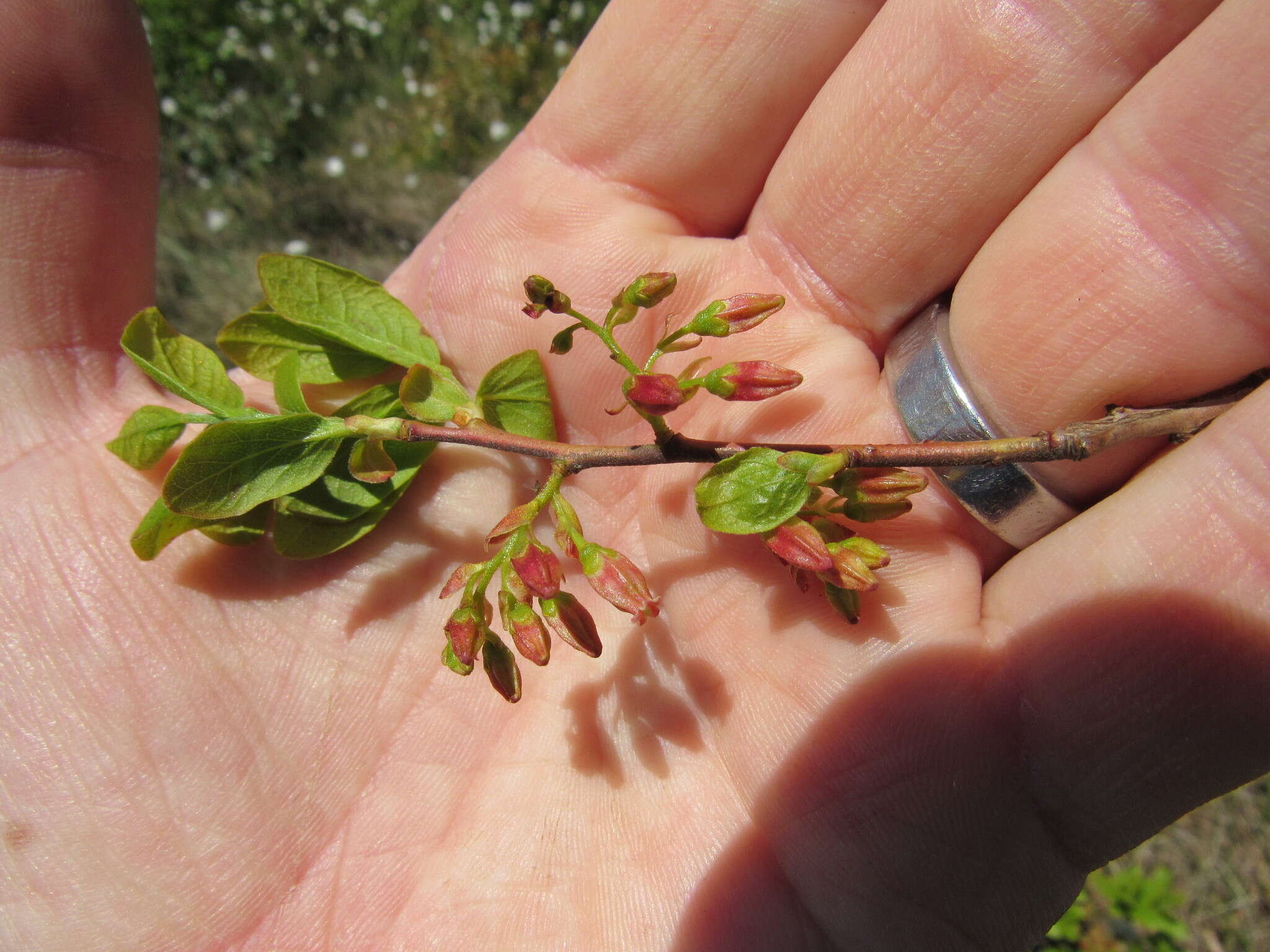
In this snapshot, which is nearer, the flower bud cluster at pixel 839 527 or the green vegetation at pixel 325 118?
the flower bud cluster at pixel 839 527

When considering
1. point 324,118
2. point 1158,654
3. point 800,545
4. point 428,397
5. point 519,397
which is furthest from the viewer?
point 324,118

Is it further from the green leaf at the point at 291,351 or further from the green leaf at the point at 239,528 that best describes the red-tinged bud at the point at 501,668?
the green leaf at the point at 291,351

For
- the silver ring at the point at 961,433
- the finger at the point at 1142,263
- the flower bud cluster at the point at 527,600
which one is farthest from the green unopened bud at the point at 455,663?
the finger at the point at 1142,263

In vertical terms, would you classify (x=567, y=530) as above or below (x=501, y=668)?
above

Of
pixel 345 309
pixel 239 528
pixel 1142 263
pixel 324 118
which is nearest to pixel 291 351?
pixel 345 309

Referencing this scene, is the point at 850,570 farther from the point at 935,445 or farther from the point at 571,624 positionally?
the point at 571,624

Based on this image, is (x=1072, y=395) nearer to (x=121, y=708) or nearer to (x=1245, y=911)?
(x=121, y=708)

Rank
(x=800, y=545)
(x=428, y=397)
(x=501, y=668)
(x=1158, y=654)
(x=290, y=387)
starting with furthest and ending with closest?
(x=428, y=397)
(x=290, y=387)
(x=501, y=668)
(x=800, y=545)
(x=1158, y=654)
